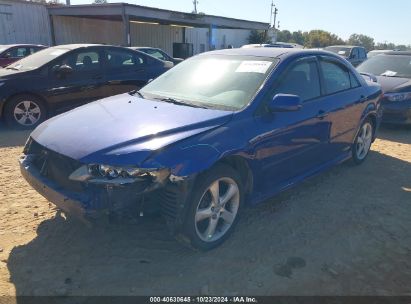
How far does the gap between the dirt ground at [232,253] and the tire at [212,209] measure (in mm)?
135

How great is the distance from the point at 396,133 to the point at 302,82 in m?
4.86

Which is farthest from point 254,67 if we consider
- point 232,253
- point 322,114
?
point 232,253

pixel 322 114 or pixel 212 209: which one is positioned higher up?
pixel 322 114

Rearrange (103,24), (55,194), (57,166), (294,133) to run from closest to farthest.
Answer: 1. (55,194)
2. (57,166)
3. (294,133)
4. (103,24)

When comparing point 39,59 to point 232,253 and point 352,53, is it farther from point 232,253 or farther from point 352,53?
point 352,53

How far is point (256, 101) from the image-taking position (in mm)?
3453

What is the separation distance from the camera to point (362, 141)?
5625 mm

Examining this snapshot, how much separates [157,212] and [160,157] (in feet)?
1.40

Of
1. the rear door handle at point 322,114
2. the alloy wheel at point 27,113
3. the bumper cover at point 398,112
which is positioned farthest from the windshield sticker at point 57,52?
the bumper cover at point 398,112

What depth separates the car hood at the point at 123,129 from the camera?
277 cm

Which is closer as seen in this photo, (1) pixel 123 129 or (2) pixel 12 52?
(1) pixel 123 129

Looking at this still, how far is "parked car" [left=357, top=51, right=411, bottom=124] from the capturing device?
776 cm

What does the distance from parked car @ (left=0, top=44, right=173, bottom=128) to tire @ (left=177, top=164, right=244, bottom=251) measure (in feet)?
16.4

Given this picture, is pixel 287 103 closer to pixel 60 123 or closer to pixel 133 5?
pixel 60 123
